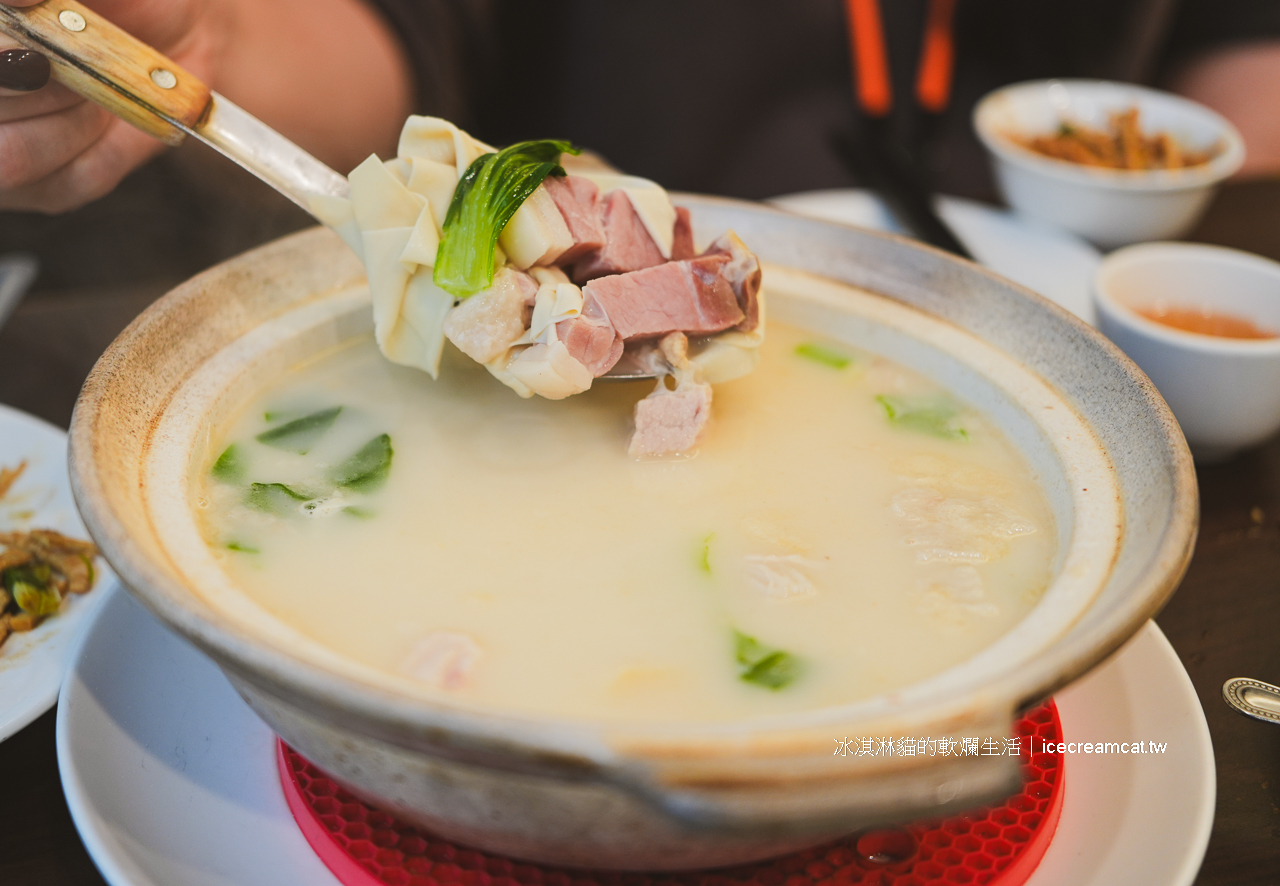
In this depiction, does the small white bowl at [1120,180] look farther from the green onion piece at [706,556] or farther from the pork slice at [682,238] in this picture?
the green onion piece at [706,556]

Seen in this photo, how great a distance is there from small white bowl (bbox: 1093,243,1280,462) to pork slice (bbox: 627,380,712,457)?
99cm

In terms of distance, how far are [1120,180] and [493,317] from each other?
206 centimetres

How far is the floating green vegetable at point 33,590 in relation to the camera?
1329 millimetres

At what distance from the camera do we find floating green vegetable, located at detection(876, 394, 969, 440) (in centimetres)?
150

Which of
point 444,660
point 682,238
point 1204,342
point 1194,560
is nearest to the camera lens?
point 444,660

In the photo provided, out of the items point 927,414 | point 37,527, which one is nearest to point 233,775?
point 37,527

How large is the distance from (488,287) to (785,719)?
73 centimetres

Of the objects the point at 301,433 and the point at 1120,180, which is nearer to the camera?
the point at 301,433

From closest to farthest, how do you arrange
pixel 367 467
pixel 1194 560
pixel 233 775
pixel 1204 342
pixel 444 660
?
1. pixel 444 660
2. pixel 233 775
3. pixel 367 467
4. pixel 1194 560
5. pixel 1204 342

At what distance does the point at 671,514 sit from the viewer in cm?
132

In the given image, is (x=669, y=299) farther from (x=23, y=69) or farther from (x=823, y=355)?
(x=23, y=69)

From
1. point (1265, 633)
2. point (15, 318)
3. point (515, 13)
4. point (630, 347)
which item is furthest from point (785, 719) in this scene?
point (515, 13)

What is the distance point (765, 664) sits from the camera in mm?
1085

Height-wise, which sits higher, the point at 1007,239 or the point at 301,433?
the point at 301,433
